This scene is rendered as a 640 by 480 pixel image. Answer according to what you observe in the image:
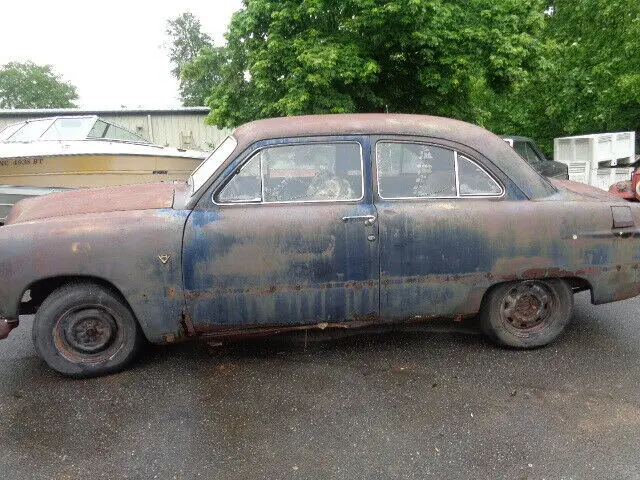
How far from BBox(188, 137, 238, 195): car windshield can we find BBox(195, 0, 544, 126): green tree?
556 centimetres

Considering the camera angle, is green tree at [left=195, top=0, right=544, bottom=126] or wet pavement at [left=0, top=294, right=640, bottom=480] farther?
green tree at [left=195, top=0, right=544, bottom=126]

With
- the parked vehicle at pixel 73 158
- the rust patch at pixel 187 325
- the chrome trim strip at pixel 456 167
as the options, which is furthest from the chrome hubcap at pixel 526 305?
the parked vehicle at pixel 73 158

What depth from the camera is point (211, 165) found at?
3627mm

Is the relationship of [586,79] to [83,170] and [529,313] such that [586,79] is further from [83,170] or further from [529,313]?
[83,170]

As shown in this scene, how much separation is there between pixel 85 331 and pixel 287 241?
149 cm

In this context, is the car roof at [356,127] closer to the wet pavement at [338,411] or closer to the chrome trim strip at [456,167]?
the chrome trim strip at [456,167]

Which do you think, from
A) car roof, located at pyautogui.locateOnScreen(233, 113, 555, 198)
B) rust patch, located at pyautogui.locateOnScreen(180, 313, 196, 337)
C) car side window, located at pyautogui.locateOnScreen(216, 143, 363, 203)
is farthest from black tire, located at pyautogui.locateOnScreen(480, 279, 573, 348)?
rust patch, located at pyautogui.locateOnScreen(180, 313, 196, 337)

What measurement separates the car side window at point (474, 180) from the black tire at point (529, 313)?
74 centimetres

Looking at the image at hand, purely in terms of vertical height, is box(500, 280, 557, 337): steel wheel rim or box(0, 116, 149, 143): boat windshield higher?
box(0, 116, 149, 143): boat windshield

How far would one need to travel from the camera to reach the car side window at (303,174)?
334 centimetres

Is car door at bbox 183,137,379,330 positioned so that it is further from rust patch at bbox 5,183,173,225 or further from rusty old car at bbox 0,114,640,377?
rust patch at bbox 5,183,173,225

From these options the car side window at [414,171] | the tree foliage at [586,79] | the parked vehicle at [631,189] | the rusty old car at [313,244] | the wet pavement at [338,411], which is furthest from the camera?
the tree foliage at [586,79]

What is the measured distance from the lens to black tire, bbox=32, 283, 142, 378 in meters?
3.27

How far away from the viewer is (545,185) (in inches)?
142
